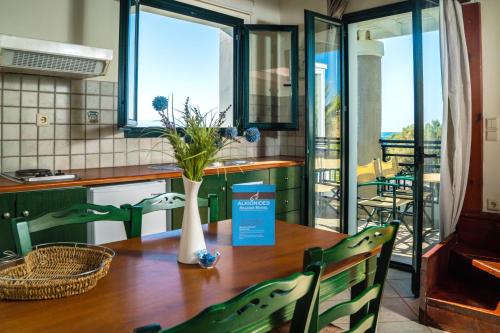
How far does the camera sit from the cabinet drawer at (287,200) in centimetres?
422

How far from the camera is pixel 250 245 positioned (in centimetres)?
178

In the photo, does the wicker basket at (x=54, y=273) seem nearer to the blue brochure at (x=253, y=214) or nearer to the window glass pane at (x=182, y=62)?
the blue brochure at (x=253, y=214)

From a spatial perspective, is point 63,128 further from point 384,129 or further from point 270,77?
point 384,129

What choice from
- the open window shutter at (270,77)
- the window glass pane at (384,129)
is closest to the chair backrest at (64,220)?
the open window shutter at (270,77)

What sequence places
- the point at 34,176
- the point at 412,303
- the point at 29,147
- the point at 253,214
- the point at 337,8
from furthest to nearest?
1. the point at 337,8
2. the point at 412,303
3. the point at 29,147
4. the point at 34,176
5. the point at 253,214

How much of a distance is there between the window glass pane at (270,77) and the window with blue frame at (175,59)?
0.67 feet

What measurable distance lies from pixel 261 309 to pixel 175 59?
144 inches

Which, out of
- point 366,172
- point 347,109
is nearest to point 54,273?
point 347,109

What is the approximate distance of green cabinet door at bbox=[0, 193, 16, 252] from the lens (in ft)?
8.11

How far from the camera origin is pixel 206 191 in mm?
3605

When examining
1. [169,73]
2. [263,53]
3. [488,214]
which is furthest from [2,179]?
[488,214]

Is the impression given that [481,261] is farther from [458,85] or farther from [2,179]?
[2,179]

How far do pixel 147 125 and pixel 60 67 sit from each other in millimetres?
1092

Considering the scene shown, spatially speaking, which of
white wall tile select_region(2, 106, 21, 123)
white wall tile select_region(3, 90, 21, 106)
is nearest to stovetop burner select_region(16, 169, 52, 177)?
white wall tile select_region(2, 106, 21, 123)
